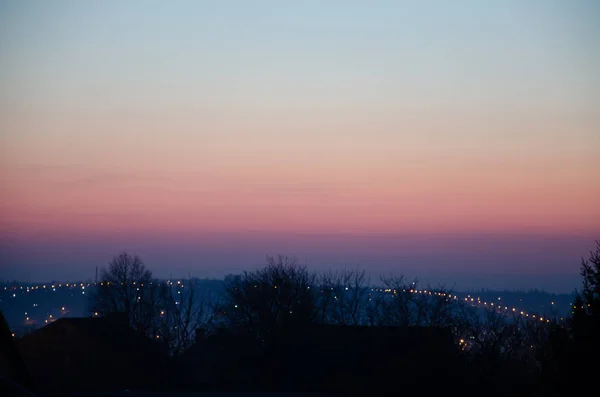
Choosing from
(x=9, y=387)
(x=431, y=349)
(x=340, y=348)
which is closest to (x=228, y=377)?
(x=340, y=348)

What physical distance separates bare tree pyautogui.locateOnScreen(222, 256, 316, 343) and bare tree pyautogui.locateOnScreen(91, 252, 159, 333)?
5.48 metres

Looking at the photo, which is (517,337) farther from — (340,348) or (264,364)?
(264,364)

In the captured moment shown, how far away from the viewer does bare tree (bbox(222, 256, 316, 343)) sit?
23406 millimetres

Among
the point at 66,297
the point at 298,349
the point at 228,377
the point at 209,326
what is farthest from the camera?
the point at 66,297

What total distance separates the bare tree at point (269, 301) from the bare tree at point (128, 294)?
5.48 meters

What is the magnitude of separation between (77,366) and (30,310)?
973 inches

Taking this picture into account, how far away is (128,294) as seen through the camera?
120ft

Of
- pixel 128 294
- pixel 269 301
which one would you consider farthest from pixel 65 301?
pixel 269 301

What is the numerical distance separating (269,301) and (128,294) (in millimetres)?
13462

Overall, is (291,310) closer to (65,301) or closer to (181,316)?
(181,316)

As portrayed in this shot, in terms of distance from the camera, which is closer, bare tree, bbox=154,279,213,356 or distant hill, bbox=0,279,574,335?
bare tree, bbox=154,279,213,356

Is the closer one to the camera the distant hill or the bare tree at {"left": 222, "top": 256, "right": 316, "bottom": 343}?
the bare tree at {"left": 222, "top": 256, "right": 316, "bottom": 343}

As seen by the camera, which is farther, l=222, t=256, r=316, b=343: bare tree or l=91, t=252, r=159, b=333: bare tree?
l=91, t=252, r=159, b=333: bare tree

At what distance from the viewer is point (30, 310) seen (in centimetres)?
4319
